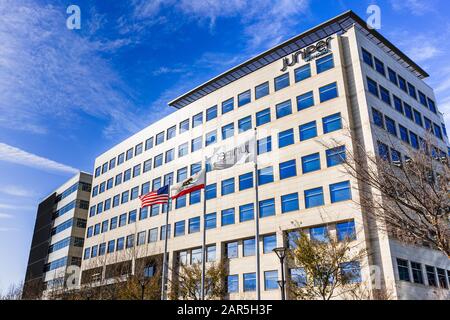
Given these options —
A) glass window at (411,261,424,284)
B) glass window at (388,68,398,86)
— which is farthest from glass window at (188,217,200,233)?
glass window at (388,68,398,86)

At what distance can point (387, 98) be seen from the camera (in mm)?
41688

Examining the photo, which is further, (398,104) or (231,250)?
(231,250)

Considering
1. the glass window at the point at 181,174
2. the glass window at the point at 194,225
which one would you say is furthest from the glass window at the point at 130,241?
the glass window at the point at 194,225

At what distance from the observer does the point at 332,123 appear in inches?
1531

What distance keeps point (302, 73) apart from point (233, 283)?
2425cm

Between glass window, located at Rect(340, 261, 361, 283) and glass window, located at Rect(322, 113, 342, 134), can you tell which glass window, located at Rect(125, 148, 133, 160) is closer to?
glass window, located at Rect(322, 113, 342, 134)

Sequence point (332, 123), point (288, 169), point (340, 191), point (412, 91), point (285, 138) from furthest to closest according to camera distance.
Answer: point (412, 91), point (285, 138), point (288, 169), point (332, 123), point (340, 191)

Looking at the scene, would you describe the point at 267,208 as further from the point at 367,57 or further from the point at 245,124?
the point at 367,57

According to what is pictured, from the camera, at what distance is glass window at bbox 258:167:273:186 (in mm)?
42250

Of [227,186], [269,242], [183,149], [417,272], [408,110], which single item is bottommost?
[417,272]

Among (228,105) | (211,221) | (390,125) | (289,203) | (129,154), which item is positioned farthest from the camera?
(129,154)

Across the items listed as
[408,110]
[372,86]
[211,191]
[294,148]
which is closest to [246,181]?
[211,191]
